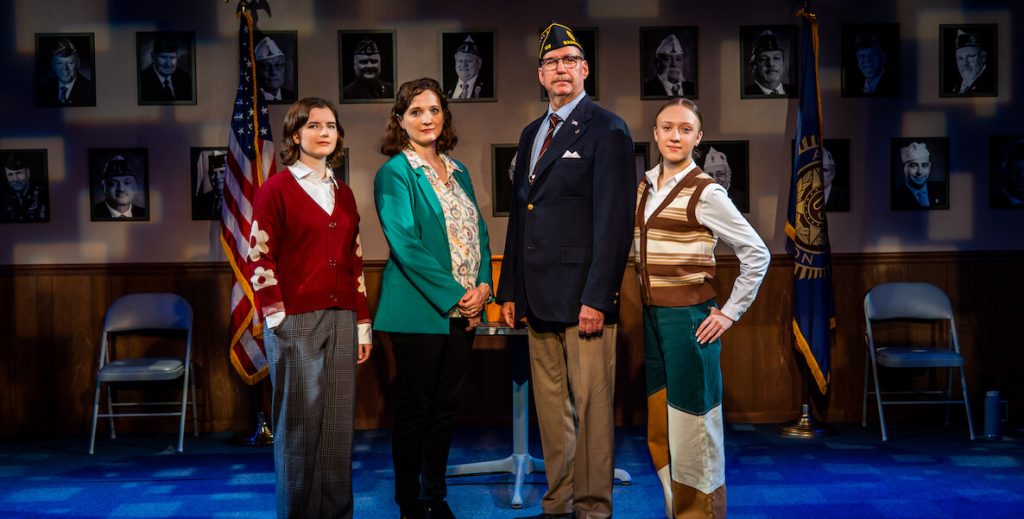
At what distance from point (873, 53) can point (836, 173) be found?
79 centimetres

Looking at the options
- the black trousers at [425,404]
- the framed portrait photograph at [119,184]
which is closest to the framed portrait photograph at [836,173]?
the black trousers at [425,404]

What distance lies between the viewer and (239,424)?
5.27 metres

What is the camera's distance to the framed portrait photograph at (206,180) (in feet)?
17.2

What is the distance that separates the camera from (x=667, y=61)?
522 cm

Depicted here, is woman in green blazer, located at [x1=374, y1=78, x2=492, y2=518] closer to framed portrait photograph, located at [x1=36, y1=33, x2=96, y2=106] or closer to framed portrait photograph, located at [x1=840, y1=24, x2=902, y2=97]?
framed portrait photograph, located at [x1=36, y1=33, x2=96, y2=106]

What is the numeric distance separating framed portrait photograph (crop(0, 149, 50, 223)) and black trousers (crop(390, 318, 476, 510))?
338 cm

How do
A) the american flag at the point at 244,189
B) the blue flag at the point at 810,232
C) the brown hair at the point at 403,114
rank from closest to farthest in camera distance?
the brown hair at the point at 403,114 < the american flag at the point at 244,189 < the blue flag at the point at 810,232

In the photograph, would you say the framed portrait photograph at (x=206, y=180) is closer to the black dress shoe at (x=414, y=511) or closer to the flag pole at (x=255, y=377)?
the flag pole at (x=255, y=377)

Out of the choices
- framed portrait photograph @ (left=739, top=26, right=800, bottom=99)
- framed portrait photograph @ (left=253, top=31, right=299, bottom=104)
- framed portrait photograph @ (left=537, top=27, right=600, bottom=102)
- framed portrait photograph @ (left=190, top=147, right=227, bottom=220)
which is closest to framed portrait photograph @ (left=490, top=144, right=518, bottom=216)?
framed portrait photograph @ (left=537, top=27, right=600, bottom=102)

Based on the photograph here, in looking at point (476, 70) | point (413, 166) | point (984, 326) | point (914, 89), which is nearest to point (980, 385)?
point (984, 326)

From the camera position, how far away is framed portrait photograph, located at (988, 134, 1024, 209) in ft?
17.2

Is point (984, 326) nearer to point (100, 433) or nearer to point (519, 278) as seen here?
point (519, 278)

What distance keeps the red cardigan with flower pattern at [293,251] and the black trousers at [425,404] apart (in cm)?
36

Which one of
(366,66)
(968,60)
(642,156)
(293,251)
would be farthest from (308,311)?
(968,60)
